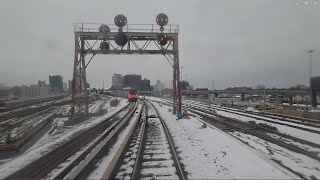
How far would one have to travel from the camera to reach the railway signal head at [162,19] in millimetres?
26891

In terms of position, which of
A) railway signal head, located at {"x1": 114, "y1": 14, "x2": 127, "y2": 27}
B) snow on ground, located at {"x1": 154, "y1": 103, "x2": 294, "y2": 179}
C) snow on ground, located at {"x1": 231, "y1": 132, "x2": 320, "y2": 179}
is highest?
railway signal head, located at {"x1": 114, "y1": 14, "x2": 127, "y2": 27}

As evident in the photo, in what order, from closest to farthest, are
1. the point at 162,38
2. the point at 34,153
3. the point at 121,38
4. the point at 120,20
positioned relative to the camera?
the point at 34,153
the point at 162,38
the point at 121,38
the point at 120,20

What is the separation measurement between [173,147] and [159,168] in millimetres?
3195

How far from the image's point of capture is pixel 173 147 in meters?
12.6

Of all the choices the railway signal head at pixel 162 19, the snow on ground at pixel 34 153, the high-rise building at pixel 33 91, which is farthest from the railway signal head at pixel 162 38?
the high-rise building at pixel 33 91

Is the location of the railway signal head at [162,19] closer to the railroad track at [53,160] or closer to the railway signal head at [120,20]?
the railway signal head at [120,20]

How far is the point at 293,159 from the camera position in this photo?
10.7m

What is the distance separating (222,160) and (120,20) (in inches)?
747

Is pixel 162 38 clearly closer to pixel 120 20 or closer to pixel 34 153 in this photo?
pixel 120 20

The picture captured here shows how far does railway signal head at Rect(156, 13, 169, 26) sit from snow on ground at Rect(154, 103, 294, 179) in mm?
14529

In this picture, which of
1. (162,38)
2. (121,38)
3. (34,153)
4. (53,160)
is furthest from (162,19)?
(53,160)

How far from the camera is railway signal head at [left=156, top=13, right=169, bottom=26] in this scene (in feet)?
88.2

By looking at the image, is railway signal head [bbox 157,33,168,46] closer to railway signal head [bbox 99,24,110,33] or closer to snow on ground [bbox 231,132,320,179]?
railway signal head [bbox 99,24,110,33]

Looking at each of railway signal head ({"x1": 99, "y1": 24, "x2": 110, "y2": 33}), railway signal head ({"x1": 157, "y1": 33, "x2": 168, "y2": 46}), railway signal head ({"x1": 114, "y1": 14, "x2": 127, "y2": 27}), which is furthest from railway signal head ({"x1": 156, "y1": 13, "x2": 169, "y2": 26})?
railway signal head ({"x1": 99, "y1": 24, "x2": 110, "y2": 33})
